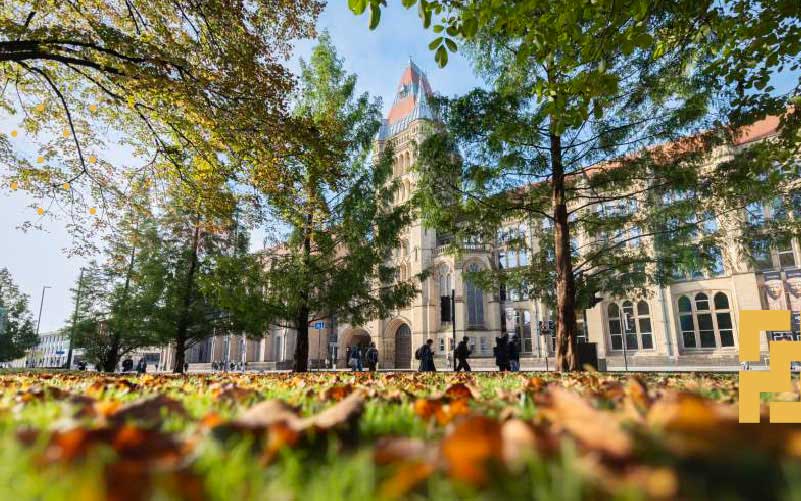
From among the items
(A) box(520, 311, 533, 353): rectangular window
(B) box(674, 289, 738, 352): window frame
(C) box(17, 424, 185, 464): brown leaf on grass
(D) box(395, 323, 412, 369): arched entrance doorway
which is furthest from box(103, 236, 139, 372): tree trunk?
(B) box(674, 289, 738, 352): window frame

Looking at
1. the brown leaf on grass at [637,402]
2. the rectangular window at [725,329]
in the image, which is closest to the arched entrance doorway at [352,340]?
the rectangular window at [725,329]

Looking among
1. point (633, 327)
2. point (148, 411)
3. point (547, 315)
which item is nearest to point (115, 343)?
point (148, 411)

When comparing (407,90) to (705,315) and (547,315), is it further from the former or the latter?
(705,315)

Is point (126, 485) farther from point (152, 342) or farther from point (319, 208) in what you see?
point (152, 342)

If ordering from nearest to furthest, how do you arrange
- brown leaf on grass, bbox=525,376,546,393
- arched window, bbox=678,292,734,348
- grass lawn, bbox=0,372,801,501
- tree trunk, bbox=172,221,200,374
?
grass lawn, bbox=0,372,801,501 < brown leaf on grass, bbox=525,376,546,393 < tree trunk, bbox=172,221,200,374 < arched window, bbox=678,292,734,348

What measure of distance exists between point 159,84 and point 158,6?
2974mm

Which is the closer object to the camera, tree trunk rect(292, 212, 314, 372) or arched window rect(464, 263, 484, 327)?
tree trunk rect(292, 212, 314, 372)

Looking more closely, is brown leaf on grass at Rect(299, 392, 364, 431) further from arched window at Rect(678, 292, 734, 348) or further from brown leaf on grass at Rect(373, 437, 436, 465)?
arched window at Rect(678, 292, 734, 348)

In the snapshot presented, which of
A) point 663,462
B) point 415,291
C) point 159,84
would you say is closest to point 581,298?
point 415,291

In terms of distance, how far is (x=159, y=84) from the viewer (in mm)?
7090

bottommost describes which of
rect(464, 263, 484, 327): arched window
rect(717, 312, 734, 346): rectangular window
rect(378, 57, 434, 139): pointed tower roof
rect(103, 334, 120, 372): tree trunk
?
rect(103, 334, 120, 372): tree trunk

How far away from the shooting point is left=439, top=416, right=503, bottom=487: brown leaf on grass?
0.69 meters

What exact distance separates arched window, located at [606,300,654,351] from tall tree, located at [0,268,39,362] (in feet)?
169

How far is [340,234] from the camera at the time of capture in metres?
14.1
